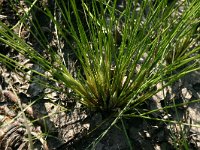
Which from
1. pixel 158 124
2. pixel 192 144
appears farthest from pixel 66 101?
pixel 192 144

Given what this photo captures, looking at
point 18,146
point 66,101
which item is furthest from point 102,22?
point 18,146

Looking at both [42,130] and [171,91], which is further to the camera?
[171,91]

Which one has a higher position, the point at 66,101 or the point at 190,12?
the point at 190,12

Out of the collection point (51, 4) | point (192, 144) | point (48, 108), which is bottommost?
point (192, 144)

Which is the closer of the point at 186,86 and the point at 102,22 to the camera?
the point at 102,22

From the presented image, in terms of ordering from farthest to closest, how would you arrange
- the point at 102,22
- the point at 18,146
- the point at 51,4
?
the point at 51,4
the point at 18,146
the point at 102,22

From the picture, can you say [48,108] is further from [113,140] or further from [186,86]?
[186,86]

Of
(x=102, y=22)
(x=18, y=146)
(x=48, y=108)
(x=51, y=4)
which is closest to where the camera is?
(x=102, y=22)

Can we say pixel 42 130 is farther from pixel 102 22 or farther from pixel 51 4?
pixel 51 4

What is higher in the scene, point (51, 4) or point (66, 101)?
point (51, 4)
